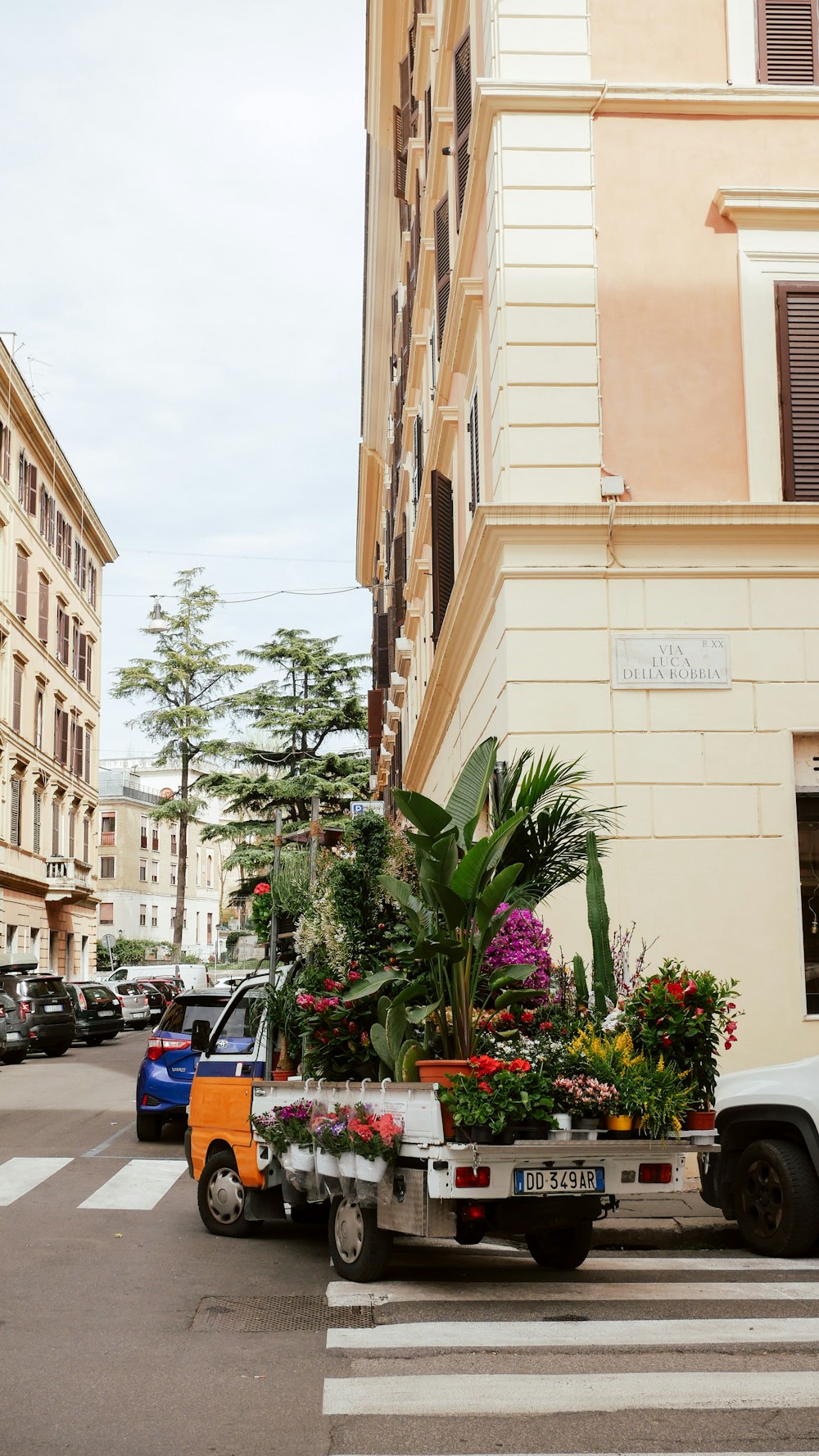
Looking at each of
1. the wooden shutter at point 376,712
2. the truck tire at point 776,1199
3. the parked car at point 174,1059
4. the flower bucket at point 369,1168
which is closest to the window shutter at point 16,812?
the wooden shutter at point 376,712

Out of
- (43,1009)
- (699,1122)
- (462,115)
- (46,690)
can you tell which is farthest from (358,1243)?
(46,690)

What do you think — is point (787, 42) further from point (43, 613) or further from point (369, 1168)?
point (43, 613)

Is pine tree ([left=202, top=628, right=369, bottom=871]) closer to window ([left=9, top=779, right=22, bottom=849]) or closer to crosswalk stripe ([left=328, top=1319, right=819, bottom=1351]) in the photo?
window ([left=9, top=779, right=22, bottom=849])

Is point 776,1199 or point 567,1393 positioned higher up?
point 776,1199

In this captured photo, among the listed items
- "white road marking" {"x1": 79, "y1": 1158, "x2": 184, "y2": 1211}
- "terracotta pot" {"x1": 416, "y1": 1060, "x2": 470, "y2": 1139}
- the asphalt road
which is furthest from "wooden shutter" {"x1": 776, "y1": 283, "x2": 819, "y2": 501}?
"white road marking" {"x1": 79, "y1": 1158, "x2": 184, "y2": 1211}

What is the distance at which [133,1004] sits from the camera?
144ft

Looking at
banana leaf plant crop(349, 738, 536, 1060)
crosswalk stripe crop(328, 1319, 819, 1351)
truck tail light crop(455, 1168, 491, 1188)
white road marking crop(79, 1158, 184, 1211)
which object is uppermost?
banana leaf plant crop(349, 738, 536, 1060)

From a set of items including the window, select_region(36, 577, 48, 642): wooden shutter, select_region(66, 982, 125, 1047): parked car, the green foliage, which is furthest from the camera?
select_region(36, 577, 48, 642): wooden shutter

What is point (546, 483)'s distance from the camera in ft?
44.4

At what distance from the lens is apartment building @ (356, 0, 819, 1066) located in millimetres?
13172

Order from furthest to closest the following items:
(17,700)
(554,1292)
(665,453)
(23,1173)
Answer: (17,700), (665,453), (23,1173), (554,1292)

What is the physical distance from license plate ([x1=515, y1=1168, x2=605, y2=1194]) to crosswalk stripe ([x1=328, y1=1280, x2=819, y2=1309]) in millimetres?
644

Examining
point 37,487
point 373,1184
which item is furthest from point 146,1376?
point 37,487

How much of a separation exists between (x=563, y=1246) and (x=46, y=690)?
46884 millimetres
